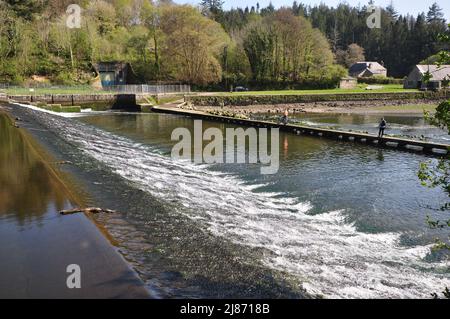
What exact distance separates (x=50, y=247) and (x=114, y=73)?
69044 millimetres

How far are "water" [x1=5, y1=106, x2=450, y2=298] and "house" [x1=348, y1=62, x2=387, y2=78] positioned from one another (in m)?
85.3

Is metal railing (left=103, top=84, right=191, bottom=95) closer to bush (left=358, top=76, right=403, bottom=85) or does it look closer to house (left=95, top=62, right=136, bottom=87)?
house (left=95, top=62, right=136, bottom=87)

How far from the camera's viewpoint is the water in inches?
346

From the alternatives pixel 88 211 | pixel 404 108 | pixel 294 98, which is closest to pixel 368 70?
pixel 404 108

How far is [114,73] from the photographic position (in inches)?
2879

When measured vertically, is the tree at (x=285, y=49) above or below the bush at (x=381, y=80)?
above

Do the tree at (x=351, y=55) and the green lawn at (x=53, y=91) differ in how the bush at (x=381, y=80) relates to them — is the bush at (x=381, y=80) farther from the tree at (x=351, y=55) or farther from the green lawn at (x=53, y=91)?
the green lawn at (x=53, y=91)

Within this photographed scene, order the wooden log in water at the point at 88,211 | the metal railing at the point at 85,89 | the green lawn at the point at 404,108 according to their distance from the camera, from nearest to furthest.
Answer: the wooden log in water at the point at 88,211 → the metal railing at the point at 85,89 → the green lawn at the point at 404,108

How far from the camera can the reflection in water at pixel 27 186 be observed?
424 inches

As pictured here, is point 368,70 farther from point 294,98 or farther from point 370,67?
point 294,98

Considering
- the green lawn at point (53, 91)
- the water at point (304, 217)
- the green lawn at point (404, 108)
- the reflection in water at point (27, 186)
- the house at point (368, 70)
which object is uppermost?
the house at point (368, 70)

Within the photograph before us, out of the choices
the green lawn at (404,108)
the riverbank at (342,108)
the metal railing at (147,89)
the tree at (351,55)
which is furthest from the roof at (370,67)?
the metal railing at (147,89)
